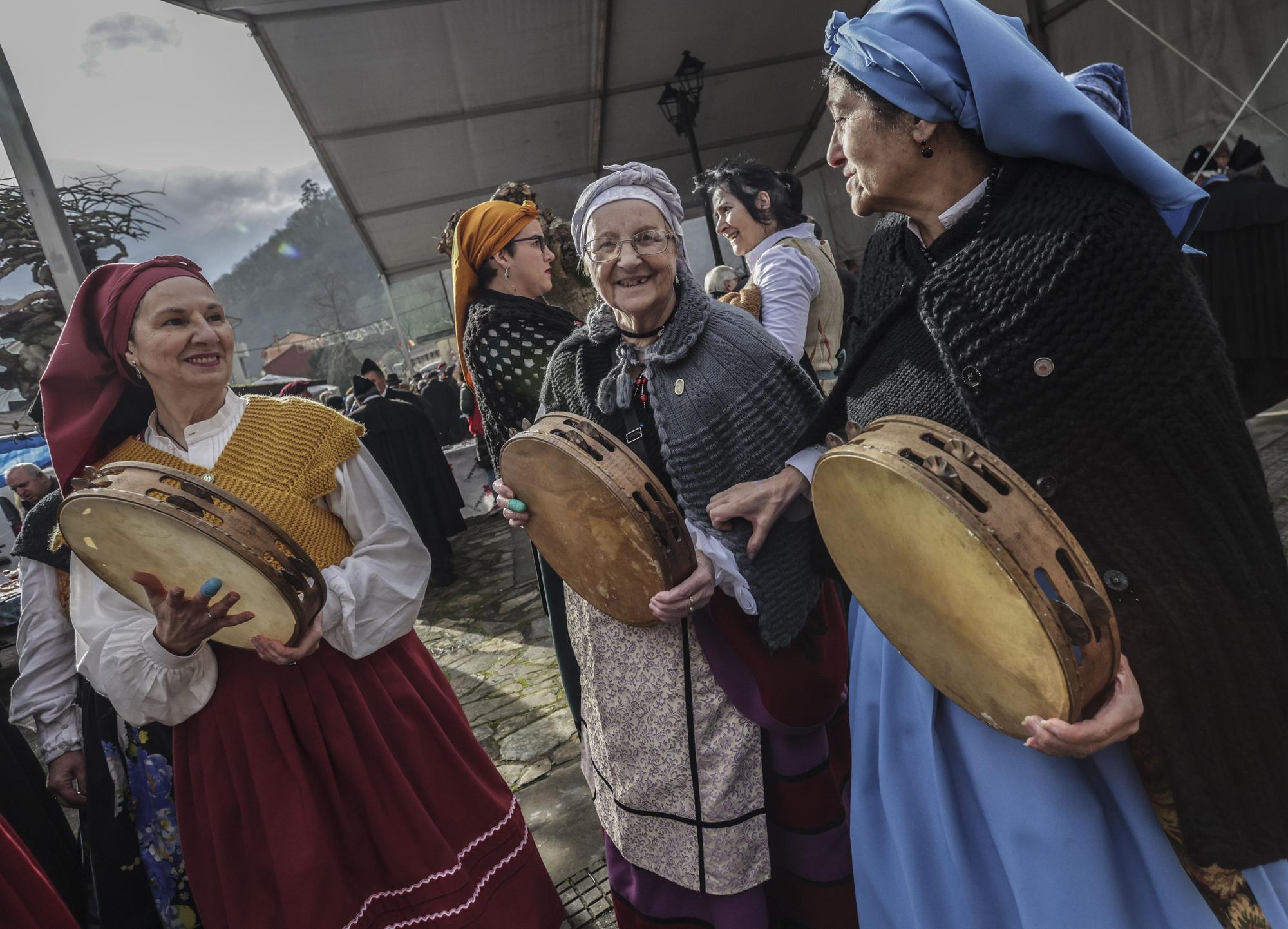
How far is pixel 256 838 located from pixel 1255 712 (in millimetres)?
2058

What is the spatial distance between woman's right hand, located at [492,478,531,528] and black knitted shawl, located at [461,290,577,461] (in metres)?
0.52

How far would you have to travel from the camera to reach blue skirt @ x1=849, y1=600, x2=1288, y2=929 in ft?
3.54

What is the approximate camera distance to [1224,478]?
1.02 metres

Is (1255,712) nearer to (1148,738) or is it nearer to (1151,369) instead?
(1148,738)

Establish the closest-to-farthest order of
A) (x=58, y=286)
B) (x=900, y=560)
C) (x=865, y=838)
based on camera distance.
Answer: (x=900, y=560), (x=865, y=838), (x=58, y=286)

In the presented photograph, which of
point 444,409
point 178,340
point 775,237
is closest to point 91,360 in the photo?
point 178,340

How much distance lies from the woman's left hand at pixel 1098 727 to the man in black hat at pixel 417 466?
6.23 metres

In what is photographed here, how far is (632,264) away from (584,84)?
787 centimetres

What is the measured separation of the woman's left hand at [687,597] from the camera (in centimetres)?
157

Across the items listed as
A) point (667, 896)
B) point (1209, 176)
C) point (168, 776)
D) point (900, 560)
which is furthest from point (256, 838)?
point (1209, 176)

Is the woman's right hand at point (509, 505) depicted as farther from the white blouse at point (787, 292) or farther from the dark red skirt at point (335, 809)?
the white blouse at point (787, 292)

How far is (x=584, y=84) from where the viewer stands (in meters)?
8.52

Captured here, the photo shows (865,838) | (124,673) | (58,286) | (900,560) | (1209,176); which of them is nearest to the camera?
(900,560)

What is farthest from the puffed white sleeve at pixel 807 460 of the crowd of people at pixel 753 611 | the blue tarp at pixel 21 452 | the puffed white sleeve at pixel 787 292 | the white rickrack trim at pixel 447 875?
the blue tarp at pixel 21 452
